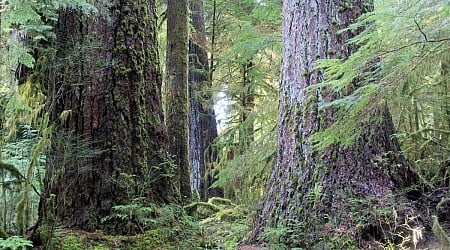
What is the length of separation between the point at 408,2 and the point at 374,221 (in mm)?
2121

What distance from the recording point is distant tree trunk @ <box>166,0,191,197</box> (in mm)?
6590

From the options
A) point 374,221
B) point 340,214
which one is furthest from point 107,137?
point 374,221

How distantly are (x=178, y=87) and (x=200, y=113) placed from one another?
3.18m

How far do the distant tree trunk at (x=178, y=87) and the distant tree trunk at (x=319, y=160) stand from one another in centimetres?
210

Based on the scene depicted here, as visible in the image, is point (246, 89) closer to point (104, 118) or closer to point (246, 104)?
point (246, 104)

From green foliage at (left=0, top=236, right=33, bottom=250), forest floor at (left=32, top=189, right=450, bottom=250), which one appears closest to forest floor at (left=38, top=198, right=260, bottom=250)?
forest floor at (left=32, top=189, right=450, bottom=250)

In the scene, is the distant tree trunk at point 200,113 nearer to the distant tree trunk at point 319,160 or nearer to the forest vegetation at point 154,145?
the forest vegetation at point 154,145

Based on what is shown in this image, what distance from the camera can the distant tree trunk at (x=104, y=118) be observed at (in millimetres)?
4027

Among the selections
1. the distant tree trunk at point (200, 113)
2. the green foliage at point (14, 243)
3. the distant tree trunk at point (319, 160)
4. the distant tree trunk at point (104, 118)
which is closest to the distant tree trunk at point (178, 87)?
the distant tree trunk at point (104, 118)

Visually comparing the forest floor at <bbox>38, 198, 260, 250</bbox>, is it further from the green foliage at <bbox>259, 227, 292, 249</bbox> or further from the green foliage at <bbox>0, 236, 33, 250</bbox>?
the green foliage at <bbox>0, 236, 33, 250</bbox>

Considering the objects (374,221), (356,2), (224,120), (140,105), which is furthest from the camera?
(224,120)

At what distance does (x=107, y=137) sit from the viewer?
14.0ft

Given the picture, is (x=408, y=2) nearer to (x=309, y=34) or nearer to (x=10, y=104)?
(x=309, y=34)

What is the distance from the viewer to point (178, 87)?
22.9ft
